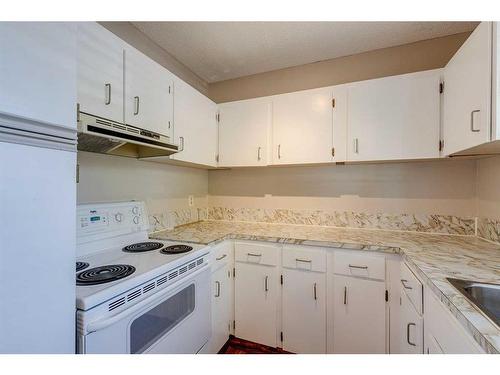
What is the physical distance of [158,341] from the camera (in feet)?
3.47

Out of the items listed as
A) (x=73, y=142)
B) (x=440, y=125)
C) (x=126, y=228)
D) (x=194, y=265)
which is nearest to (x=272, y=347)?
(x=194, y=265)

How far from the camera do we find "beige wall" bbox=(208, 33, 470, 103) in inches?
71.1

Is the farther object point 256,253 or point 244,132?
point 244,132

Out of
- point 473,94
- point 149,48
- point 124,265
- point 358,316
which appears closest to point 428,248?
point 358,316

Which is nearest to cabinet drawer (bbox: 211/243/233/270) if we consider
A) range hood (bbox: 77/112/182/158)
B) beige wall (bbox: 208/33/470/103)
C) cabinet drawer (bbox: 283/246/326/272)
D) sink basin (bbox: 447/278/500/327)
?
cabinet drawer (bbox: 283/246/326/272)

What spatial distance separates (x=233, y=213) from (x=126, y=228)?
1.14 m

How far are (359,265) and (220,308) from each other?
41.2 inches

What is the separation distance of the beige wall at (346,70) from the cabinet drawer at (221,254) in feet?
5.29

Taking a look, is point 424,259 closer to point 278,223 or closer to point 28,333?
point 278,223

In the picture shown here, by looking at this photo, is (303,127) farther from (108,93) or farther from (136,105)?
(108,93)

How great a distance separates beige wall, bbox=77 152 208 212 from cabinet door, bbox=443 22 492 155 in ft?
6.83

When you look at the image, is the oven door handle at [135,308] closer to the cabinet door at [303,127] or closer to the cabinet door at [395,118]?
the cabinet door at [303,127]

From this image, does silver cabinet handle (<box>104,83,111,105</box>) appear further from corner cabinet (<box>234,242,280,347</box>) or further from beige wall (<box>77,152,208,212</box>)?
corner cabinet (<box>234,242,280,347</box>)

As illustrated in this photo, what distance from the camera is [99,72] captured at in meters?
1.16
